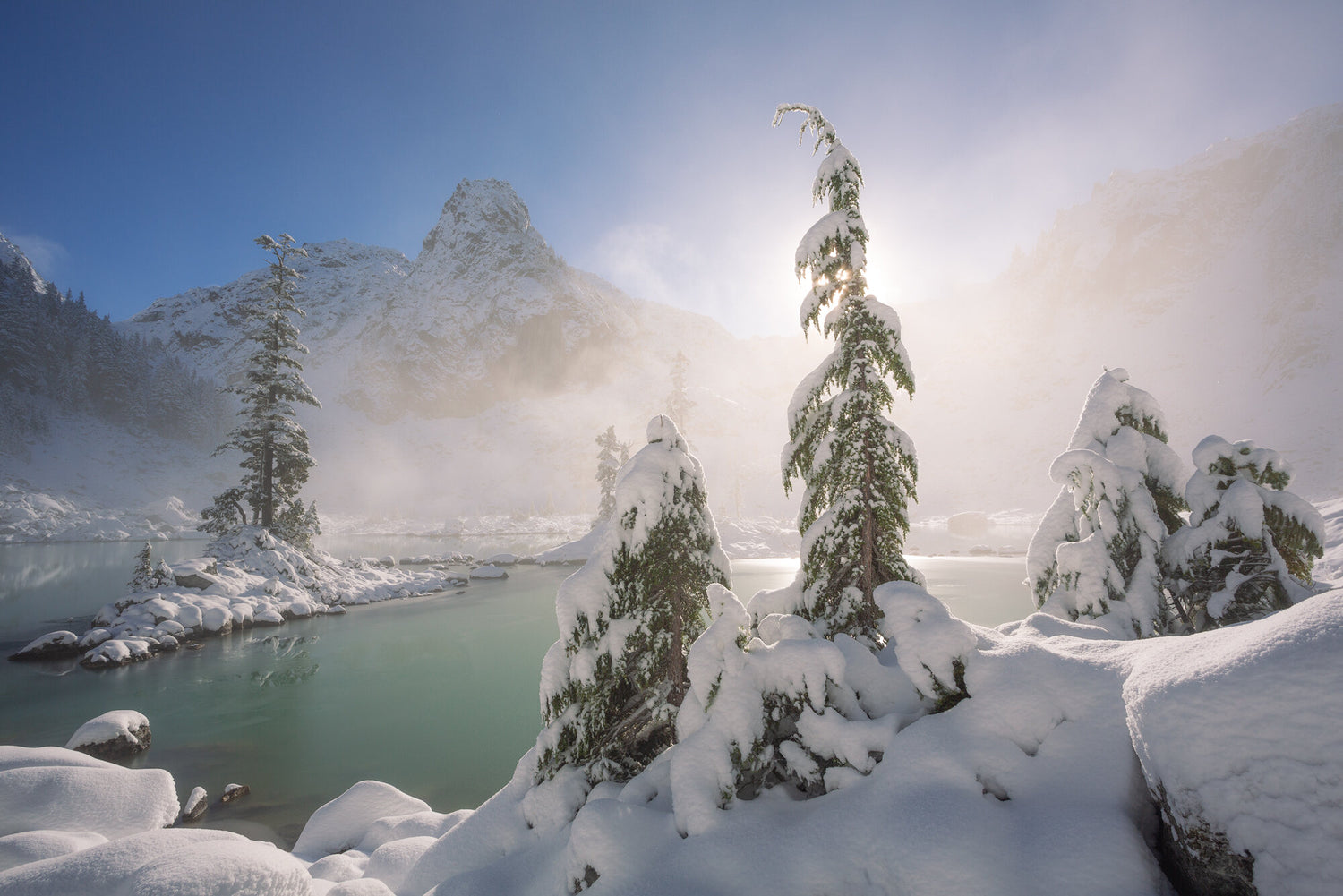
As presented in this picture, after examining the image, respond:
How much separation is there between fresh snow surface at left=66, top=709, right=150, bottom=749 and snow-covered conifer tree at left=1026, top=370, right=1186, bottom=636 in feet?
57.4

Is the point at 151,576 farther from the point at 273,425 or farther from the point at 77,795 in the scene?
the point at 77,795

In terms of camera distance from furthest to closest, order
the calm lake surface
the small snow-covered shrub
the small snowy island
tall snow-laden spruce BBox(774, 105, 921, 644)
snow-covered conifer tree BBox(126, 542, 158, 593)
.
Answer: snow-covered conifer tree BBox(126, 542, 158, 593) < the calm lake surface < tall snow-laden spruce BBox(774, 105, 921, 644) < the small snow-covered shrub < the small snowy island

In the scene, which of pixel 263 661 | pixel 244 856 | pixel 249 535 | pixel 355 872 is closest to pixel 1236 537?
pixel 244 856

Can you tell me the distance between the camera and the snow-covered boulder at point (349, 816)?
720 cm

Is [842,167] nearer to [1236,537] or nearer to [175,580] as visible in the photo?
[1236,537]

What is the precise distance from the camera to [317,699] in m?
13.6

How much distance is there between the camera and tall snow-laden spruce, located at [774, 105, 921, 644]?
5.93 m

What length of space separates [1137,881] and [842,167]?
6.88 metres

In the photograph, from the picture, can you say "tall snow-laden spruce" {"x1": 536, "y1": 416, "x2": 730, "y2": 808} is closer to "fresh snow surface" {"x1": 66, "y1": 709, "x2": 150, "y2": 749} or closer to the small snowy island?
the small snowy island

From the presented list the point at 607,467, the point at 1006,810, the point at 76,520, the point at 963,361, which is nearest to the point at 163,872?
Result: the point at 1006,810

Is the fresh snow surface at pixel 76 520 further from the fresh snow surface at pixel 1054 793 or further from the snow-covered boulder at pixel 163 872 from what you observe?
the fresh snow surface at pixel 1054 793

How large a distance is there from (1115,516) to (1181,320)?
629 feet

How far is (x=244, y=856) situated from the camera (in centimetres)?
428

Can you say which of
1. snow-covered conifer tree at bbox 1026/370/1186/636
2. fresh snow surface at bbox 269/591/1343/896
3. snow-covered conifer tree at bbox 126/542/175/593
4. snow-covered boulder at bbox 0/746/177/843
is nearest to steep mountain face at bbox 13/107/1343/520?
snow-covered conifer tree at bbox 126/542/175/593
